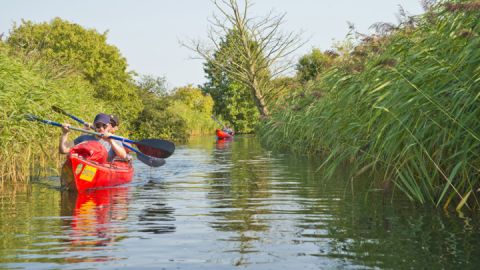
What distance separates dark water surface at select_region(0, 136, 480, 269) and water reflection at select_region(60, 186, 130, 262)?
1cm

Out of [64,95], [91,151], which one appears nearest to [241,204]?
[91,151]

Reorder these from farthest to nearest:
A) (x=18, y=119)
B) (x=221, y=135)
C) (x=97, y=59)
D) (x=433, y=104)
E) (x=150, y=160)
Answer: (x=221, y=135) → (x=97, y=59) → (x=150, y=160) → (x=18, y=119) → (x=433, y=104)

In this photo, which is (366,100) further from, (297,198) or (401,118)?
(297,198)

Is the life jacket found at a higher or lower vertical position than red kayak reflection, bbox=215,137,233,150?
lower

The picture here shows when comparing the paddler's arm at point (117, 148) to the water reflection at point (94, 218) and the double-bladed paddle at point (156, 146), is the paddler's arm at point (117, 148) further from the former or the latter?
the double-bladed paddle at point (156, 146)

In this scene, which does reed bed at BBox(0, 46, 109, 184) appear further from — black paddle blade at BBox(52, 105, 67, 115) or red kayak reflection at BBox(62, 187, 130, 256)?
red kayak reflection at BBox(62, 187, 130, 256)

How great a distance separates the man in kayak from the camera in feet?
35.4

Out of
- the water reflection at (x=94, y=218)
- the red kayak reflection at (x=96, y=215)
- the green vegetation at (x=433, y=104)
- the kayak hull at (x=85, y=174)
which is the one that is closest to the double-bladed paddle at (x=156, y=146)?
the kayak hull at (x=85, y=174)

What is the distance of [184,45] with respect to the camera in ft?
113

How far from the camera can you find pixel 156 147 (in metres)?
12.3

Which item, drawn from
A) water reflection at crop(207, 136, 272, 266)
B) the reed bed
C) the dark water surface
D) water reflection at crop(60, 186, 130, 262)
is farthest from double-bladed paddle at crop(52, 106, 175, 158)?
the dark water surface

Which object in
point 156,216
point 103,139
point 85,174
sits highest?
point 103,139

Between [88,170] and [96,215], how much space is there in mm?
2855

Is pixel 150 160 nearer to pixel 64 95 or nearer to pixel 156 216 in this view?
pixel 64 95
